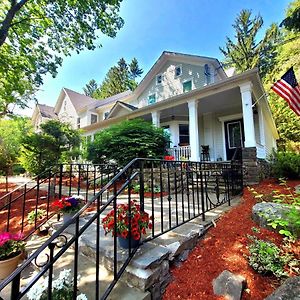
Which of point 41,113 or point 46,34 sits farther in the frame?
point 41,113

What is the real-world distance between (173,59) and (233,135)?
6.43m

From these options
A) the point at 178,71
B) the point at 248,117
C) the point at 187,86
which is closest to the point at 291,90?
the point at 248,117

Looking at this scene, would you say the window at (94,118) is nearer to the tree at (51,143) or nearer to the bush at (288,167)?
the tree at (51,143)

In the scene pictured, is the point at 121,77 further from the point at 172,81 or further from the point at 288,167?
the point at 288,167

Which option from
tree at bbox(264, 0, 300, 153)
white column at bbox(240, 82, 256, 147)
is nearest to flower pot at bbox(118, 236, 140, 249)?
white column at bbox(240, 82, 256, 147)

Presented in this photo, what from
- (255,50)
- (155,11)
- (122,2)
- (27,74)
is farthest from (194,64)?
(255,50)

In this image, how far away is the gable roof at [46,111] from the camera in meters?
23.6

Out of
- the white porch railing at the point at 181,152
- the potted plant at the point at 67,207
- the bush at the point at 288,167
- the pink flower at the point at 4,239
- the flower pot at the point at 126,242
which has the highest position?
the white porch railing at the point at 181,152

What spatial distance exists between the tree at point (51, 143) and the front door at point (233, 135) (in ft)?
24.7

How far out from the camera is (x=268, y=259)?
2.21 meters

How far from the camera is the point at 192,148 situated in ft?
27.3

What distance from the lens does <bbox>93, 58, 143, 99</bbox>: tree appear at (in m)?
28.2

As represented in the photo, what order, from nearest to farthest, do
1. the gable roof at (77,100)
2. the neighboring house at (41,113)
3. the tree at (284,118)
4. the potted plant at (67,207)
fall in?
the potted plant at (67,207) → the tree at (284,118) → the gable roof at (77,100) → the neighboring house at (41,113)

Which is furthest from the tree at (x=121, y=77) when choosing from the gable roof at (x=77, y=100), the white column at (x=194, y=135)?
the white column at (x=194, y=135)
